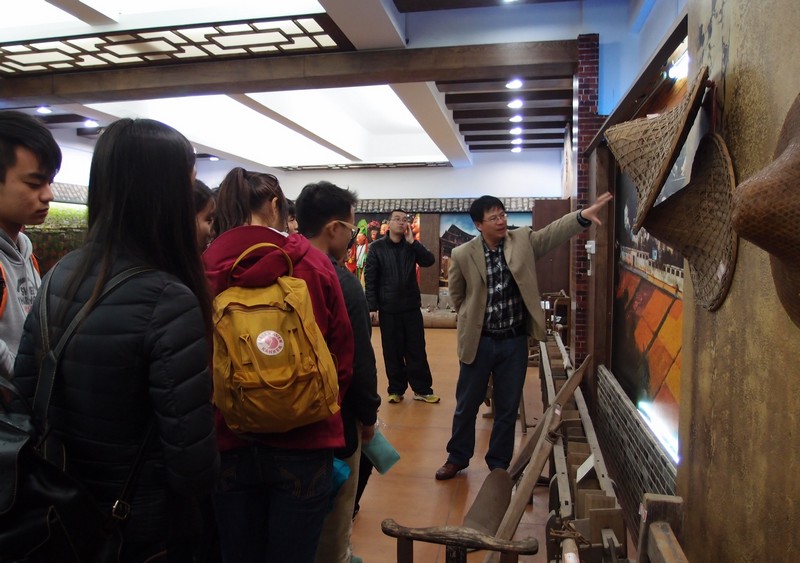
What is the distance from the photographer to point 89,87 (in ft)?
22.9

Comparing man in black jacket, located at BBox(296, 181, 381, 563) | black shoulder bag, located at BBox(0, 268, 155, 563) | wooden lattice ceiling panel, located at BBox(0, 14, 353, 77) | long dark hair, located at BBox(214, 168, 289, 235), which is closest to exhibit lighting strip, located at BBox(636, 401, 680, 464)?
man in black jacket, located at BBox(296, 181, 381, 563)

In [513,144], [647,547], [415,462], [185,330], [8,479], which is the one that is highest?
[513,144]

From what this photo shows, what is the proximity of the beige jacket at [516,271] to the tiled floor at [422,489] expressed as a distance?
932 millimetres

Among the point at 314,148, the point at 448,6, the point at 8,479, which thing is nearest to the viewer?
the point at 8,479

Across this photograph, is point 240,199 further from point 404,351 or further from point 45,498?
point 404,351

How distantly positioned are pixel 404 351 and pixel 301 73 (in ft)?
10.8

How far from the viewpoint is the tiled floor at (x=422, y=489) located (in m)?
3.11

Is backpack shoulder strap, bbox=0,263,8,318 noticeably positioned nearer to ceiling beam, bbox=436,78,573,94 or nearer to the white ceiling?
the white ceiling

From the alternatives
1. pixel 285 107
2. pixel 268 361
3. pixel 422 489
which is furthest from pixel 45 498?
pixel 285 107

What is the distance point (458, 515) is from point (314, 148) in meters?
11.3

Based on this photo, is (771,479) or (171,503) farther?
(171,503)

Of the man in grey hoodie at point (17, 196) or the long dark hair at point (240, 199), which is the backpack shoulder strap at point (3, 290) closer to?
the man in grey hoodie at point (17, 196)

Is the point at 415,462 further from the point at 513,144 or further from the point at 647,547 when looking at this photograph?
the point at 513,144

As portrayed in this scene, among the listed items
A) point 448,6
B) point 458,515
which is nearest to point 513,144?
point 448,6
